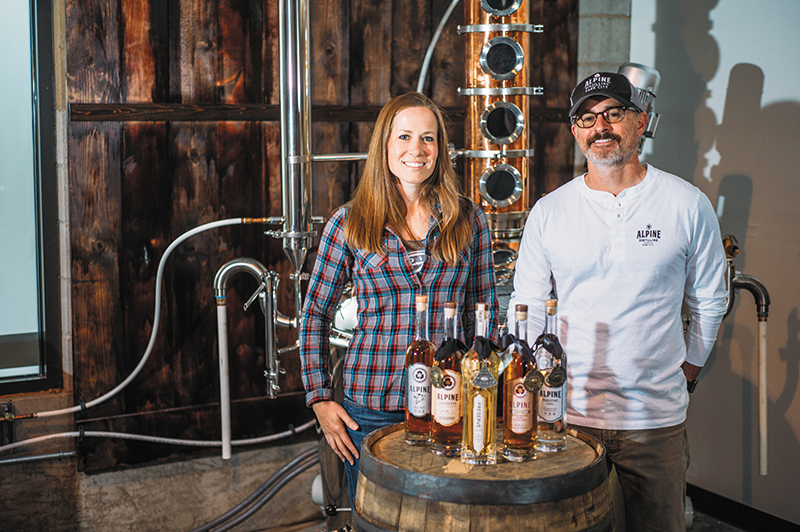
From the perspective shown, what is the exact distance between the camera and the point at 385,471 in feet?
4.84

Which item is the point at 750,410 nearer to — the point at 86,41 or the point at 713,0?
the point at 713,0

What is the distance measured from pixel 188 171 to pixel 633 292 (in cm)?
203

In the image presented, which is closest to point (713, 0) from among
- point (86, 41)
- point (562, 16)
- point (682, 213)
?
point (562, 16)

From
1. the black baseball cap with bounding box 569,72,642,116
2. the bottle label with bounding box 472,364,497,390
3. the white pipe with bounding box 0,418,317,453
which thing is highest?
the black baseball cap with bounding box 569,72,642,116

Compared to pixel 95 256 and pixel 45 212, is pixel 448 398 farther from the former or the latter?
pixel 45 212

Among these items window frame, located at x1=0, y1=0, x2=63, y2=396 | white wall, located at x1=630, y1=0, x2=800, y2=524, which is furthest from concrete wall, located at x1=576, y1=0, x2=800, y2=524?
window frame, located at x1=0, y1=0, x2=63, y2=396

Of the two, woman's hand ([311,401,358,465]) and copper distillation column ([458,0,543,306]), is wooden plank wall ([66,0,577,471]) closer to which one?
copper distillation column ([458,0,543,306])

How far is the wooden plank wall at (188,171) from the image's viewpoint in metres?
3.00

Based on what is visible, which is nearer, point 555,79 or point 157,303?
point 157,303

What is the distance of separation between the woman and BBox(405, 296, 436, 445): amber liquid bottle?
0.25 metres

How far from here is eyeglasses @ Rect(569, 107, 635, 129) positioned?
191cm

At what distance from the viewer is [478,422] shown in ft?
4.85

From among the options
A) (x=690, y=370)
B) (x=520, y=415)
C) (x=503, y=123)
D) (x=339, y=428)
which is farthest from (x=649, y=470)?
(x=503, y=123)

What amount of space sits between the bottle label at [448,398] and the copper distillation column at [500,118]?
127cm
